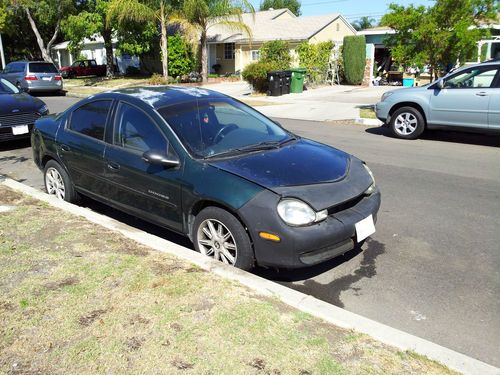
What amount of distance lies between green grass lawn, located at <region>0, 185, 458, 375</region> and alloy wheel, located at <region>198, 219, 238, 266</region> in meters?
0.30

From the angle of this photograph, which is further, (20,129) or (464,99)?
(464,99)

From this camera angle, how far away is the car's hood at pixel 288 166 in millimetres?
3820

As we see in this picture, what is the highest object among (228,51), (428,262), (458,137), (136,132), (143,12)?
(143,12)

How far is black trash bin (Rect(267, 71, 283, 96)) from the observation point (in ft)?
68.5

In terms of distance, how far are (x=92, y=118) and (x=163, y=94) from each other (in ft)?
A: 3.01

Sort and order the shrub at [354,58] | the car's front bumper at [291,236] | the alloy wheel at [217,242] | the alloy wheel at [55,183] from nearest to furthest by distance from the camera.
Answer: the car's front bumper at [291,236], the alloy wheel at [217,242], the alloy wheel at [55,183], the shrub at [354,58]

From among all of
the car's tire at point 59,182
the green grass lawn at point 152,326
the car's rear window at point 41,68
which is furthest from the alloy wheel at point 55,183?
the car's rear window at point 41,68

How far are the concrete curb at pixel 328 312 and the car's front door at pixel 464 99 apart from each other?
25.3 feet

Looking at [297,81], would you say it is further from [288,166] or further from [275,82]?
[288,166]

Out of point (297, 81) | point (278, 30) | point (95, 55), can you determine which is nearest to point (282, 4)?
point (95, 55)

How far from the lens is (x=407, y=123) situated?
10539 millimetres

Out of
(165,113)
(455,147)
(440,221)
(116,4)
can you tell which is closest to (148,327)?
(165,113)

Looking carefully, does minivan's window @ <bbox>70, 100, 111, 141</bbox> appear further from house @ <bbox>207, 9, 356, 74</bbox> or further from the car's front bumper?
house @ <bbox>207, 9, 356, 74</bbox>

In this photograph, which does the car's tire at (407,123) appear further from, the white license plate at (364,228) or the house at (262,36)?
the house at (262,36)
